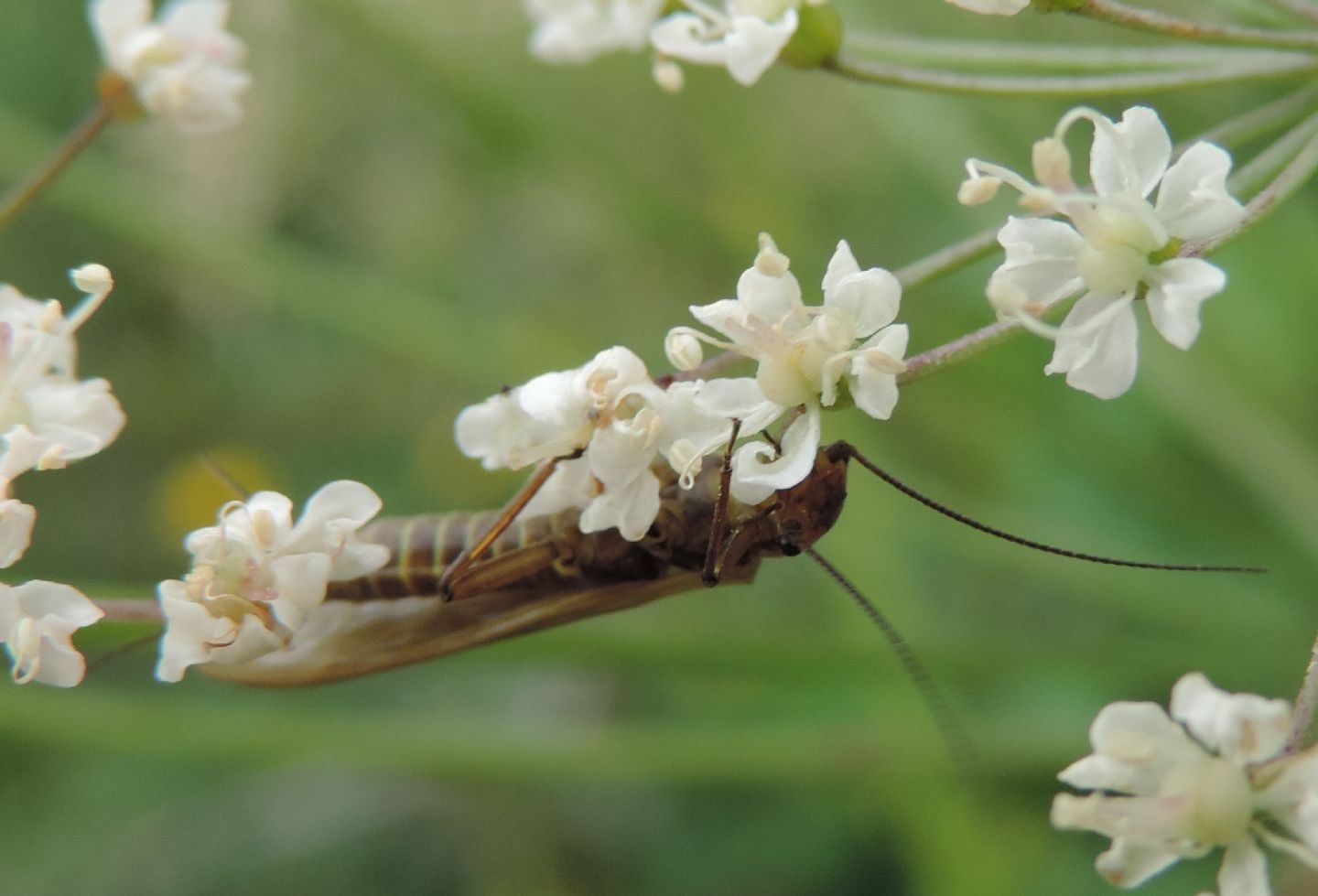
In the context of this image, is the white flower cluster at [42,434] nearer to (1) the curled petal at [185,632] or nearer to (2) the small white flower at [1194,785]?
(1) the curled petal at [185,632]

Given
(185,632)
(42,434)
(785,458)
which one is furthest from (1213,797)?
(42,434)

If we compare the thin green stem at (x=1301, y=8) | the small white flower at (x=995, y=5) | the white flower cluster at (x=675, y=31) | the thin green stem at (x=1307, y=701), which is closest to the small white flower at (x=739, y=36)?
the white flower cluster at (x=675, y=31)

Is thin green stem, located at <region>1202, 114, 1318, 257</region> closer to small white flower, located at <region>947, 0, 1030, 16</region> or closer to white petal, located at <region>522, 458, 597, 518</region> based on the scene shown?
Answer: small white flower, located at <region>947, 0, 1030, 16</region>

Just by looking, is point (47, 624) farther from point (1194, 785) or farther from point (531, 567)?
point (1194, 785)

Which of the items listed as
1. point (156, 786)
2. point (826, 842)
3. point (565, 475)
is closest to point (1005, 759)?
point (826, 842)

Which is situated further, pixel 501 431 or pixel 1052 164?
pixel 501 431

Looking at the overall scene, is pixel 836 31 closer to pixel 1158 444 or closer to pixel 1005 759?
pixel 1005 759

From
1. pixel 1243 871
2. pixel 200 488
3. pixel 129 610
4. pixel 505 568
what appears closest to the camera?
pixel 1243 871
